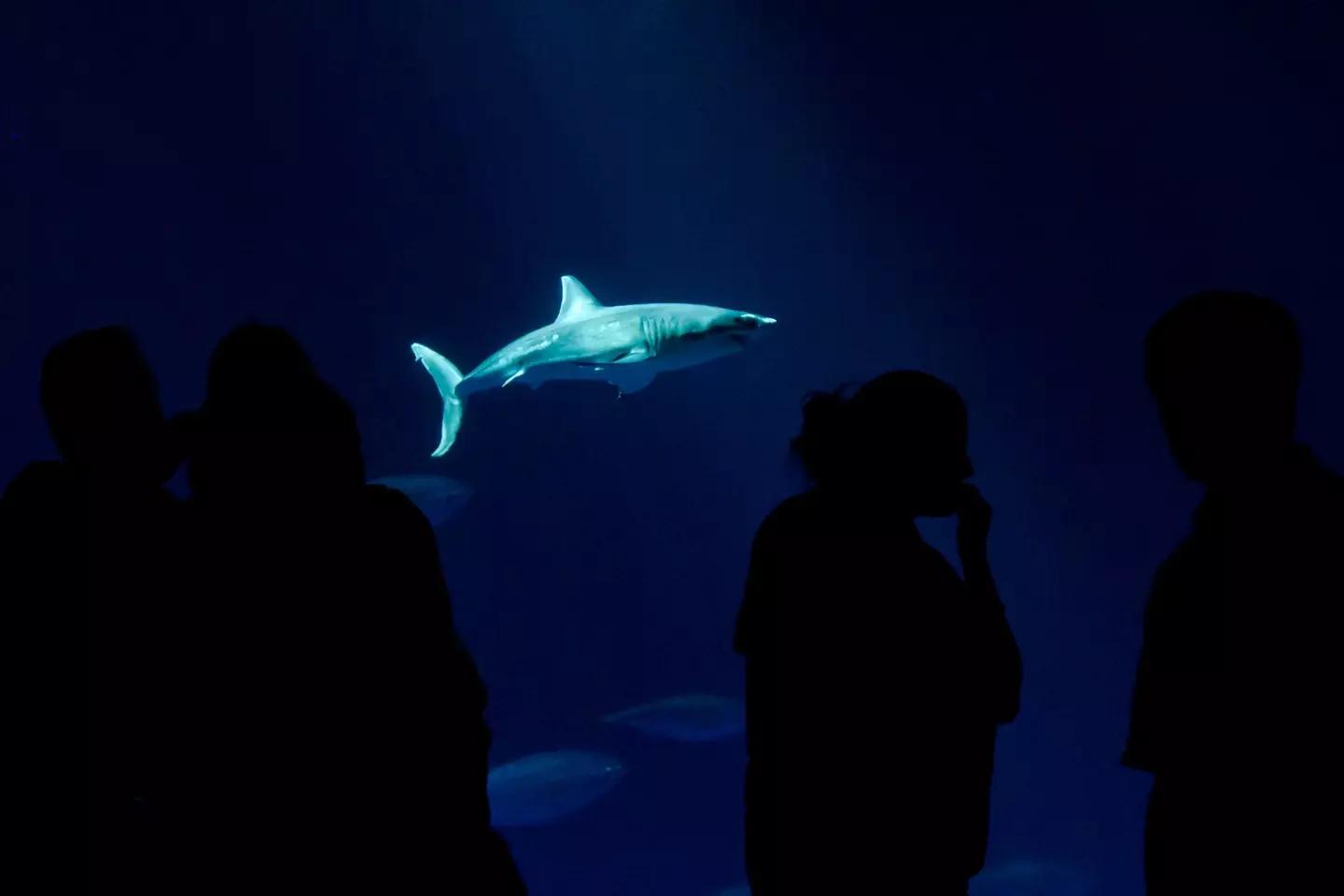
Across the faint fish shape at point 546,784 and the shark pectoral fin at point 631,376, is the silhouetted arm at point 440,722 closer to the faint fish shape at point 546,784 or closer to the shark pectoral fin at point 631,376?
the shark pectoral fin at point 631,376

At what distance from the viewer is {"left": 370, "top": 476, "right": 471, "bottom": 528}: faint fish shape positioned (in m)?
9.27

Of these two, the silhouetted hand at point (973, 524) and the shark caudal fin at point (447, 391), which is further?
the shark caudal fin at point (447, 391)

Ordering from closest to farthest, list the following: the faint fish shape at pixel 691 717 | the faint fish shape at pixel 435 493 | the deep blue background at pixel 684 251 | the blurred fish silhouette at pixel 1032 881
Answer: the faint fish shape at pixel 435 493 → the faint fish shape at pixel 691 717 → the blurred fish silhouette at pixel 1032 881 → the deep blue background at pixel 684 251

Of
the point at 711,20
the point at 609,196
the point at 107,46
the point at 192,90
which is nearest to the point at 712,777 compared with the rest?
the point at 609,196

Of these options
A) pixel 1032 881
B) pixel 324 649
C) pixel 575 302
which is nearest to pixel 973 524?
pixel 324 649

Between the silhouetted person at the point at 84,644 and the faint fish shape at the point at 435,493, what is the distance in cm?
745

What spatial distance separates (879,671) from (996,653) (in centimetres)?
26

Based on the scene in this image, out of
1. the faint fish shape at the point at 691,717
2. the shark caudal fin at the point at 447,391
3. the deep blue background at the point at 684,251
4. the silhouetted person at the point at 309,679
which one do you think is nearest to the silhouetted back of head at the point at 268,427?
the silhouetted person at the point at 309,679

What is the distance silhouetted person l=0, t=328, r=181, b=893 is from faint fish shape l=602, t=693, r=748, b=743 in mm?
8930

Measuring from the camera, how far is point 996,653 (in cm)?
209

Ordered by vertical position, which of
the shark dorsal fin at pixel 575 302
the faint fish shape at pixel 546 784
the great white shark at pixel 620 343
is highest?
the shark dorsal fin at pixel 575 302

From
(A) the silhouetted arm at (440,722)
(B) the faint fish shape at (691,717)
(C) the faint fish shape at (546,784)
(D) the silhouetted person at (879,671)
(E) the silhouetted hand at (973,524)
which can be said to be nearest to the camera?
(A) the silhouetted arm at (440,722)

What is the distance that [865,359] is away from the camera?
16.8 metres

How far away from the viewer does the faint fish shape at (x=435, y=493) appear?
Result: 9273 millimetres
